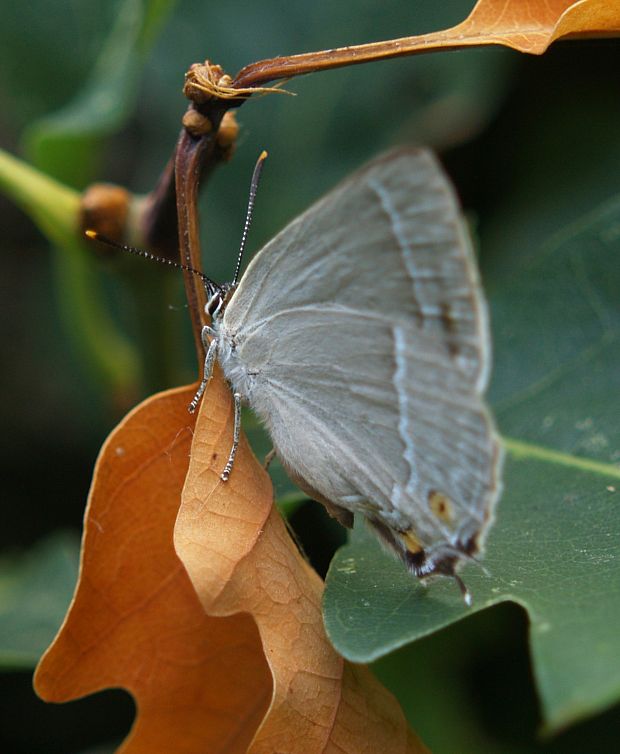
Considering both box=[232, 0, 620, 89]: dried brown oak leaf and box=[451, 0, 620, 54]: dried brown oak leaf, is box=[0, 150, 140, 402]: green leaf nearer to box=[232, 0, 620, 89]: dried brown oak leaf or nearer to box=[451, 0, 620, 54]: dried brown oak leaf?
box=[232, 0, 620, 89]: dried brown oak leaf

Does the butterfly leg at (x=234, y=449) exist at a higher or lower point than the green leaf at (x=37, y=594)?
higher

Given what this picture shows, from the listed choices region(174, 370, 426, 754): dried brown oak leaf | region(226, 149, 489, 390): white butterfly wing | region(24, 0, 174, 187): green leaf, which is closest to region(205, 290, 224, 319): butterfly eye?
region(226, 149, 489, 390): white butterfly wing

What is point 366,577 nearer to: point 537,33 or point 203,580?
point 203,580

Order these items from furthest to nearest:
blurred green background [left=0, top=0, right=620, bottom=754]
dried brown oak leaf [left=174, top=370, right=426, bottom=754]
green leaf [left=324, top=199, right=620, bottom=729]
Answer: blurred green background [left=0, top=0, right=620, bottom=754]
dried brown oak leaf [left=174, top=370, right=426, bottom=754]
green leaf [left=324, top=199, right=620, bottom=729]

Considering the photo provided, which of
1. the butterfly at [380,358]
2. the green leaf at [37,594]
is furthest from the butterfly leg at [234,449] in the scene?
the green leaf at [37,594]

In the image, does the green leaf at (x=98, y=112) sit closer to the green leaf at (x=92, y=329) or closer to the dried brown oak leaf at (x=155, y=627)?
the green leaf at (x=92, y=329)

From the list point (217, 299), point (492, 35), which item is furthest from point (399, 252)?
point (217, 299)
